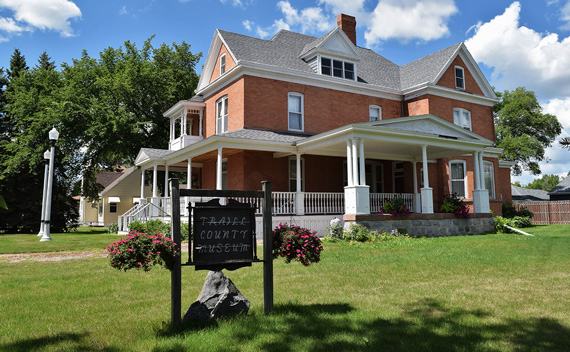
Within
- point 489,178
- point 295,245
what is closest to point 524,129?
point 489,178

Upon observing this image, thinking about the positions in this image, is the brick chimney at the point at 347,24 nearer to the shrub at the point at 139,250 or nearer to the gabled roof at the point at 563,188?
the shrub at the point at 139,250

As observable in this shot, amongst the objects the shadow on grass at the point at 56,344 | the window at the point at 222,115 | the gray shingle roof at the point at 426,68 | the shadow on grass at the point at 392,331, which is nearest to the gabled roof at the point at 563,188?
the gray shingle roof at the point at 426,68

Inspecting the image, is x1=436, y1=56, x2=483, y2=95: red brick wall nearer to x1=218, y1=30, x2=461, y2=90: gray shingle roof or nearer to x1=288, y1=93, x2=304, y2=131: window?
x1=218, y1=30, x2=461, y2=90: gray shingle roof

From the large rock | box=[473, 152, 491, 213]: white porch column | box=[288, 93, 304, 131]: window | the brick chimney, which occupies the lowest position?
the large rock

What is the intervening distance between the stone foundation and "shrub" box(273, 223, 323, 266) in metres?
9.59

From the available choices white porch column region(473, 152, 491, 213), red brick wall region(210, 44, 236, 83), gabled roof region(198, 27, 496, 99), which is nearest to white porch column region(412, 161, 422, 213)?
white porch column region(473, 152, 491, 213)

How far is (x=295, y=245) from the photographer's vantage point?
571cm

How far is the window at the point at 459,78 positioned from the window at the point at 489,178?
468 cm

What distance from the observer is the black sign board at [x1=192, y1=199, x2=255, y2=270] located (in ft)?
16.4

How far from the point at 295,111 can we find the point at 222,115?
3.66 m

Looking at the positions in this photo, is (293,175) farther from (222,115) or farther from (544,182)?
(544,182)

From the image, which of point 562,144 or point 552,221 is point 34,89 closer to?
point 562,144

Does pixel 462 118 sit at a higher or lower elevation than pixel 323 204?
higher

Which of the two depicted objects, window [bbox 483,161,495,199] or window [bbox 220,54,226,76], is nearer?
window [bbox 220,54,226,76]
